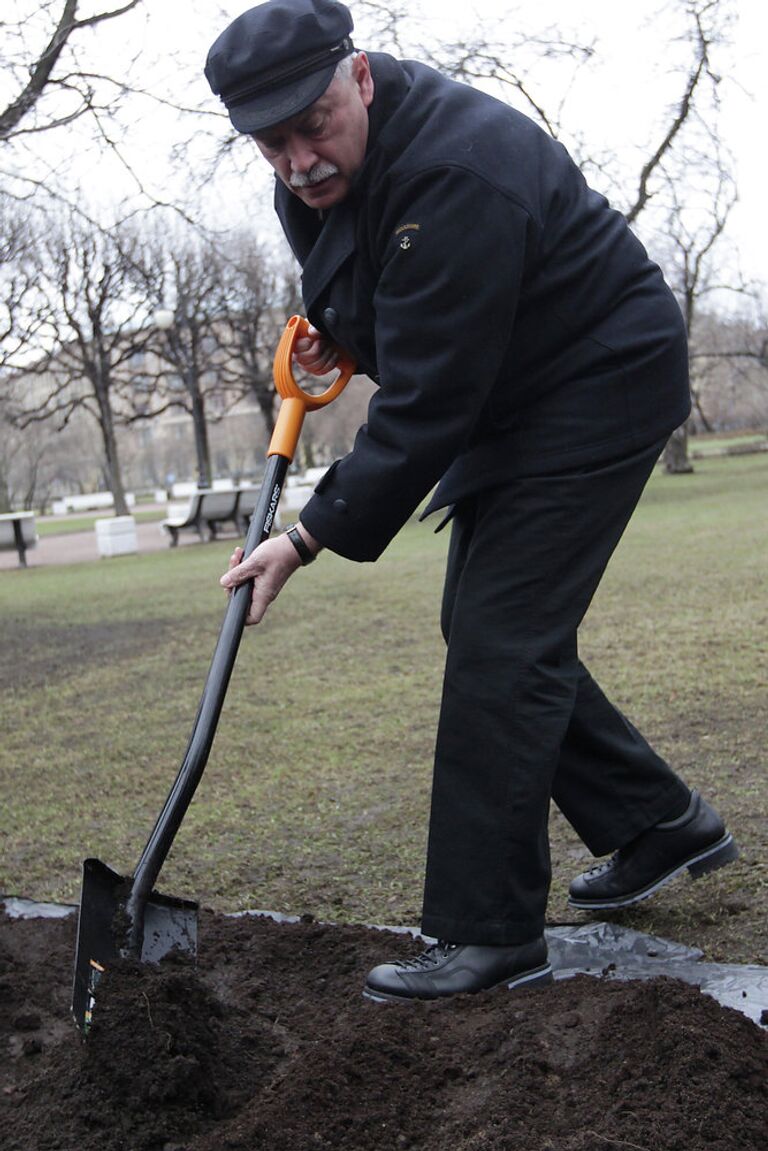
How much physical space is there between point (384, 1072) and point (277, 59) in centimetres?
170

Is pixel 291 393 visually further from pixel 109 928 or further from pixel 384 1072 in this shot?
pixel 384 1072

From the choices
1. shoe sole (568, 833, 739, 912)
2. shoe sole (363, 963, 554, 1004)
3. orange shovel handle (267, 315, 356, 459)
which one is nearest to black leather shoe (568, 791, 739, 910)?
shoe sole (568, 833, 739, 912)

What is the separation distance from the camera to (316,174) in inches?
89.4

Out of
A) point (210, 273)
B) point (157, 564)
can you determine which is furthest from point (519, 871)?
point (210, 273)

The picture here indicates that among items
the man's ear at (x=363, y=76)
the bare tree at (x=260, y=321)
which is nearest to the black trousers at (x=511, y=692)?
the man's ear at (x=363, y=76)

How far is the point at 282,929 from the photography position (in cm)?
281

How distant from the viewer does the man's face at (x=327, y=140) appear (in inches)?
86.7

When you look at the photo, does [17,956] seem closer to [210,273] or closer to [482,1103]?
[482,1103]

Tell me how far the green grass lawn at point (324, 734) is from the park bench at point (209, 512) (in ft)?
33.9

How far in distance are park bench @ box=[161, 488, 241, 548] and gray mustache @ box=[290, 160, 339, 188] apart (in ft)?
62.9

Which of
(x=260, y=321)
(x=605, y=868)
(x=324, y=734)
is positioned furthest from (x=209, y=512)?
(x=605, y=868)

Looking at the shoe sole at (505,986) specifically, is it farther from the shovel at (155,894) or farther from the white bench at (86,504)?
the white bench at (86,504)

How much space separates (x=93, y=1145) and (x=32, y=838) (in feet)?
7.48

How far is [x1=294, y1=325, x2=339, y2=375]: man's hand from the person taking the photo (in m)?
2.87
